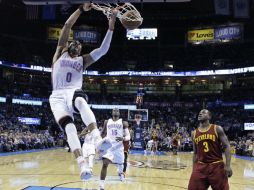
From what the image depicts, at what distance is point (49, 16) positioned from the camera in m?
36.2

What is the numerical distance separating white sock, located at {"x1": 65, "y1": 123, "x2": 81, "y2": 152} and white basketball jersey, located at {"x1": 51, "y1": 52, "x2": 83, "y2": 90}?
594 mm

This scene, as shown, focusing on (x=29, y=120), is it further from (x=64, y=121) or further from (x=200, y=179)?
(x=64, y=121)

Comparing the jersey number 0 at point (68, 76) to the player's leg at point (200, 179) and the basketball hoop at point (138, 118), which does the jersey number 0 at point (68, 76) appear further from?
the basketball hoop at point (138, 118)

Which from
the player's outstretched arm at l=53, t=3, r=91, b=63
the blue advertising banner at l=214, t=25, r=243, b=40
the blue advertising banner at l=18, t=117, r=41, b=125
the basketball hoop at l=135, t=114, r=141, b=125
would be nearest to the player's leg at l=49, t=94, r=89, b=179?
the player's outstretched arm at l=53, t=3, r=91, b=63

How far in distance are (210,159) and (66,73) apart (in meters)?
2.81

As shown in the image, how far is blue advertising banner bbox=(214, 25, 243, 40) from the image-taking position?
132ft

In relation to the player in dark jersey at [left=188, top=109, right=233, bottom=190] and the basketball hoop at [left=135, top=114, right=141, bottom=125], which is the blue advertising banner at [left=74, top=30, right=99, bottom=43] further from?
the player in dark jersey at [left=188, top=109, right=233, bottom=190]

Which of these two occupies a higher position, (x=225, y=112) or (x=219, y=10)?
Answer: (x=219, y=10)

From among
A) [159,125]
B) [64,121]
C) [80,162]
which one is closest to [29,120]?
[159,125]

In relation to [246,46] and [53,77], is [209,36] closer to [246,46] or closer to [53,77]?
[246,46]

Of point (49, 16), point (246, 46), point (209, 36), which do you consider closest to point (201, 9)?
point (209, 36)

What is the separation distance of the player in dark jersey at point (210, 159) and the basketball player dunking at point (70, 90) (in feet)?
6.98

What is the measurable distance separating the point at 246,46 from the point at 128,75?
14643mm

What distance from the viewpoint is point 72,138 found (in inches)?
189
